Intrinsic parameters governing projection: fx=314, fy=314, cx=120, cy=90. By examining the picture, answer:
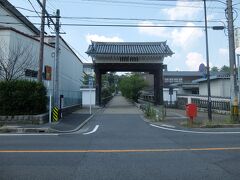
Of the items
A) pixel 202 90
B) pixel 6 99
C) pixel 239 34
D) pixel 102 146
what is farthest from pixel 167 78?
pixel 102 146

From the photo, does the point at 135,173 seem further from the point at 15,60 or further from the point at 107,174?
the point at 15,60

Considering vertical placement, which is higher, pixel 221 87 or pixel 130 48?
pixel 130 48

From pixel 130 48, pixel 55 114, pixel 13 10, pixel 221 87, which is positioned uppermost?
pixel 13 10

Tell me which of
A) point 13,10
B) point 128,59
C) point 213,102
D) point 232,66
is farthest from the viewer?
point 128,59

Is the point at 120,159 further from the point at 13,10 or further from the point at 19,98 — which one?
the point at 13,10

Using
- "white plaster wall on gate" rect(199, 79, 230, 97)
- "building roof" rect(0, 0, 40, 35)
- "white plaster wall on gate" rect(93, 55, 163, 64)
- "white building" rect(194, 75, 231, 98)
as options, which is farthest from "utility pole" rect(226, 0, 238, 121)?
"building roof" rect(0, 0, 40, 35)

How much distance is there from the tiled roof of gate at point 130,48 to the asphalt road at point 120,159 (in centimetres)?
2566

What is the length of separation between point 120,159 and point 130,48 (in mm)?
31928

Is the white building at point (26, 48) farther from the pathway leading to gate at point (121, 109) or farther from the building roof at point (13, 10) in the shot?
the pathway leading to gate at point (121, 109)

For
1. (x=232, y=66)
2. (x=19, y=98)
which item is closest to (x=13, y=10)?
(x=19, y=98)

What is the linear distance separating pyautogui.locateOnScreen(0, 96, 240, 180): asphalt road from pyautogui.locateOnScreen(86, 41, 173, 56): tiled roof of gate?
2566 centimetres

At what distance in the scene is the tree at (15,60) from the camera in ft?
71.4

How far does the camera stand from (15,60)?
22.0m

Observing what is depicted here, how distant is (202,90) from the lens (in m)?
40.9
